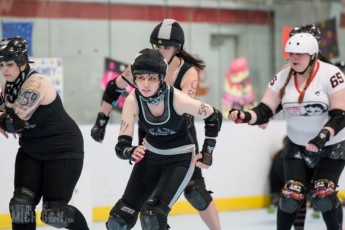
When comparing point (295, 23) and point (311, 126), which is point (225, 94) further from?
point (311, 126)

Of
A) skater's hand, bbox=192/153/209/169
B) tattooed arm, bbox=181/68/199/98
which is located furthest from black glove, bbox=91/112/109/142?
skater's hand, bbox=192/153/209/169

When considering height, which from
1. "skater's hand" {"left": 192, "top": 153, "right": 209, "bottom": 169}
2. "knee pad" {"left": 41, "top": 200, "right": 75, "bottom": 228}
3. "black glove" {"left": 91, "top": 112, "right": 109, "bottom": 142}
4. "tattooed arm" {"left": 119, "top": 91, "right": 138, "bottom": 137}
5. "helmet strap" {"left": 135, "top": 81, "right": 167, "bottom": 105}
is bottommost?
"knee pad" {"left": 41, "top": 200, "right": 75, "bottom": 228}

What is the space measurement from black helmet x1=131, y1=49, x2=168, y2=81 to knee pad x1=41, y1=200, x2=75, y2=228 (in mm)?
943

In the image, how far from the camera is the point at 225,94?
10805 millimetres

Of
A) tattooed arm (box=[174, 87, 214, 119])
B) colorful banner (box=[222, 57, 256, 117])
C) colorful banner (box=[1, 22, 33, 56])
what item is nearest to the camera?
tattooed arm (box=[174, 87, 214, 119])

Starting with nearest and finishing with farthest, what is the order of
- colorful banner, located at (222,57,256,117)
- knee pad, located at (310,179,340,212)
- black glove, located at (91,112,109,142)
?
knee pad, located at (310,179,340,212)
black glove, located at (91,112,109,142)
colorful banner, located at (222,57,256,117)

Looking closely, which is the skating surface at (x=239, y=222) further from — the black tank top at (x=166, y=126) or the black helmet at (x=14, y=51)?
the black helmet at (x=14, y=51)

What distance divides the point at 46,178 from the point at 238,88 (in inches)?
236

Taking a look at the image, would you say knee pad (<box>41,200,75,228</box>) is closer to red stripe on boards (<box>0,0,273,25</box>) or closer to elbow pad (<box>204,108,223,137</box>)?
elbow pad (<box>204,108,223,137</box>)

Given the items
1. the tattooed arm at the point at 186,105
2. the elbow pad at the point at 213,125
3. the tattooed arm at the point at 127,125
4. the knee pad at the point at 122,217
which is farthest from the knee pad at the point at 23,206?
the elbow pad at the point at 213,125

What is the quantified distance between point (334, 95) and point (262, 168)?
383cm

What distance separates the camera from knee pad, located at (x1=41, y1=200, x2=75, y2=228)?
5266mm

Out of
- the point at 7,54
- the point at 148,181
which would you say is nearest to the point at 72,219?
the point at 148,181

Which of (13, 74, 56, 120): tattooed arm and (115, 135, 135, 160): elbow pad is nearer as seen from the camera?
(115, 135, 135, 160): elbow pad
